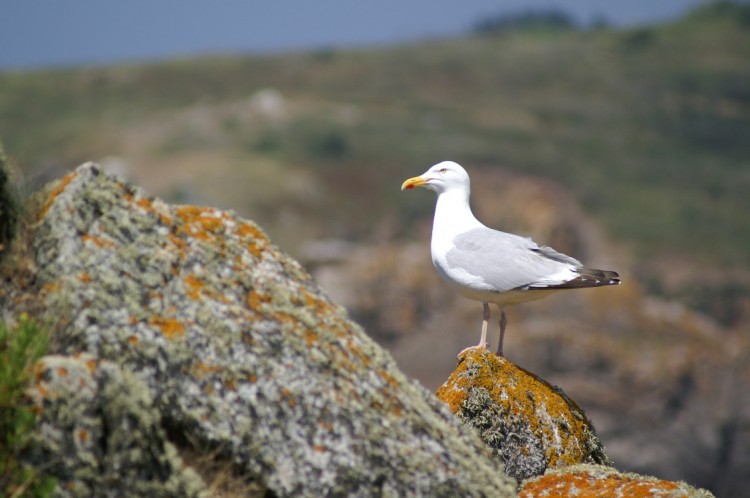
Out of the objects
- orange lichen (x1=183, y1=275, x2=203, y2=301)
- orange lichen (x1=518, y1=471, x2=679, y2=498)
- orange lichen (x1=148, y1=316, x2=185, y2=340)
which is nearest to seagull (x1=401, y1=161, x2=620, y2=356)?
orange lichen (x1=518, y1=471, x2=679, y2=498)

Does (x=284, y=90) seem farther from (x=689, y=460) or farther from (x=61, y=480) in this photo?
(x=61, y=480)

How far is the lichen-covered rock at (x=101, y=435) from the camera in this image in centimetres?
595

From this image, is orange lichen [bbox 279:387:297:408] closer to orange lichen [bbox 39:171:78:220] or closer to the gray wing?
orange lichen [bbox 39:171:78:220]

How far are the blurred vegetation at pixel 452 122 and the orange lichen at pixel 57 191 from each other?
182 feet

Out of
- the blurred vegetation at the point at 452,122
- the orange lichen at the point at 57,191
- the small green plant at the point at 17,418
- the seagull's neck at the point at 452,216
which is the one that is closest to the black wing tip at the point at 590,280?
the seagull's neck at the point at 452,216

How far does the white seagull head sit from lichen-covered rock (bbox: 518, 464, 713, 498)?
4642 mm

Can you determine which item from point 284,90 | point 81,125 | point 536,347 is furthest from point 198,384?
point 284,90

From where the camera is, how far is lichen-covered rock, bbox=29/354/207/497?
595 cm

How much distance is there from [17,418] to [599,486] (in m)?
4.31

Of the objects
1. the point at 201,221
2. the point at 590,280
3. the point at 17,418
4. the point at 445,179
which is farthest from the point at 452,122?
the point at 17,418

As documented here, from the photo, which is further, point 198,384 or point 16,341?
point 198,384

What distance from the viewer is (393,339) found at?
142ft

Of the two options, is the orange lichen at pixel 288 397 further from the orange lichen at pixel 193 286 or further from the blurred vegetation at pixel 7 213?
the blurred vegetation at pixel 7 213

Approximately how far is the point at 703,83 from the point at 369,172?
134 ft
